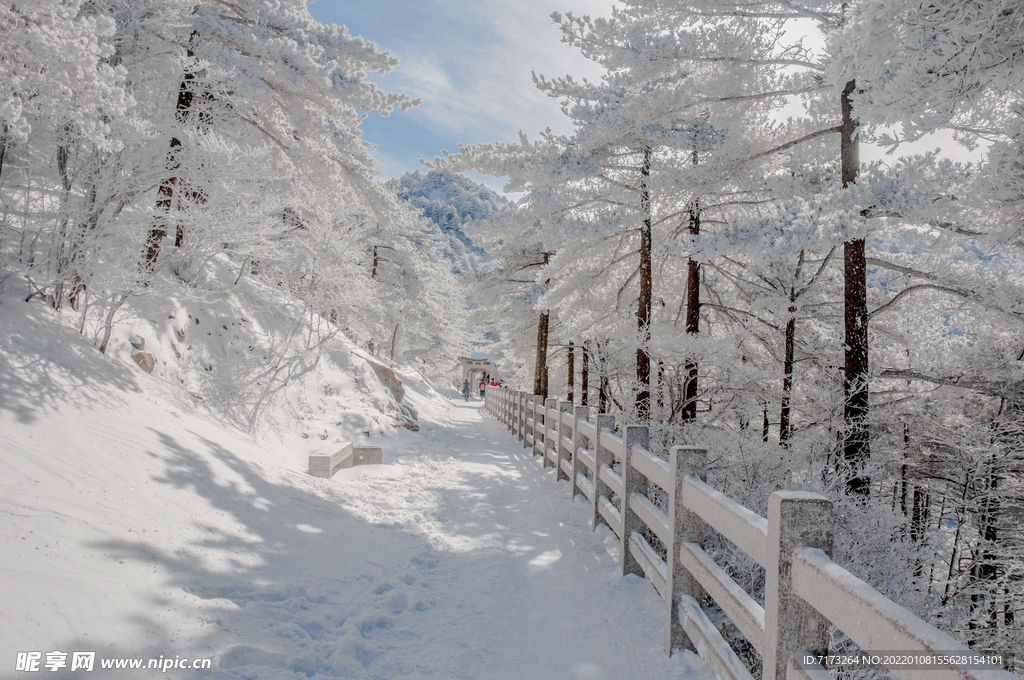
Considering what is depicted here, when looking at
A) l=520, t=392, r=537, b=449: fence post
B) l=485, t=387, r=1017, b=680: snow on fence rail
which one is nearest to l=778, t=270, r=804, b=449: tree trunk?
l=520, t=392, r=537, b=449: fence post

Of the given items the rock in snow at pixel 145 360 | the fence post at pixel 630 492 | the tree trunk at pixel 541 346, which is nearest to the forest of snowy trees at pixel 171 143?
the rock in snow at pixel 145 360

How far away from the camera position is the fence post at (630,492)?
408 centimetres

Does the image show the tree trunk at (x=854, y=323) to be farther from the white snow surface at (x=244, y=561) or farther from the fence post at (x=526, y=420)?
the fence post at (x=526, y=420)

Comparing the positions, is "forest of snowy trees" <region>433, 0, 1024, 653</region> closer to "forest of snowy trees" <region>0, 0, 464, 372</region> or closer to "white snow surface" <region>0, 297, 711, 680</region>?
"white snow surface" <region>0, 297, 711, 680</region>

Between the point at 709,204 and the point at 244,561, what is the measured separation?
9282mm

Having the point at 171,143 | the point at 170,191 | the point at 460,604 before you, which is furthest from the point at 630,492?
the point at 170,191

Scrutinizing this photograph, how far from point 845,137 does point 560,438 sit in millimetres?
6066

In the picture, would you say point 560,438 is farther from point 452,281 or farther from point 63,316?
point 452,281

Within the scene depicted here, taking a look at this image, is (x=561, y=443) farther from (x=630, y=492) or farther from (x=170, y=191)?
(x=170, y=191)

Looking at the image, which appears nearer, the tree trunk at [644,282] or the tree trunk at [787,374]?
the tree trunk at [787,374]

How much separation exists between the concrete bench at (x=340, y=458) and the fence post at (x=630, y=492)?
4.31 metres

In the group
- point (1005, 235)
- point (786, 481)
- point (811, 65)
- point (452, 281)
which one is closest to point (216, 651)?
point (786, 481)

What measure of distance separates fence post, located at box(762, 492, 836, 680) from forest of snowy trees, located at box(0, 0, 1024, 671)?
1227mm

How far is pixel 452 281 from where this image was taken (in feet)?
101
